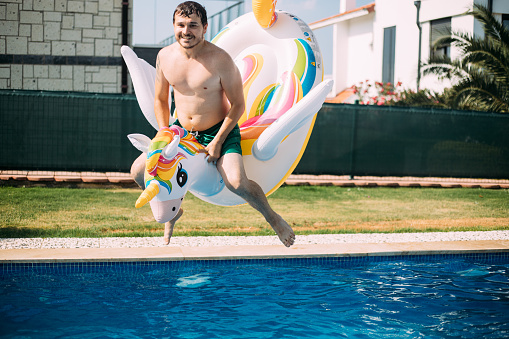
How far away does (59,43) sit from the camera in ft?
43.4

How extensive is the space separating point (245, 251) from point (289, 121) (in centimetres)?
371

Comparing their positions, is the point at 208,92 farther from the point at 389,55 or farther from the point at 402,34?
the point at 389,55

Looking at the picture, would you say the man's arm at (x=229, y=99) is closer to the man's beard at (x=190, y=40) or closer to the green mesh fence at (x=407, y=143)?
the man's beard at (x=190, y=40)

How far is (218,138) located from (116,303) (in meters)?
2.77

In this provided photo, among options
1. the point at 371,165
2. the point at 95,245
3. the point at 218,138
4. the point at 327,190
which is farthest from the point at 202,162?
the point at 371,165

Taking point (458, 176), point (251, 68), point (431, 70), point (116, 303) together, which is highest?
point (431, 70)

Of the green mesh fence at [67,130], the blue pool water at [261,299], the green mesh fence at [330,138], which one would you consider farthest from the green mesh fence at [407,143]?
the blue pool water at [261,299]

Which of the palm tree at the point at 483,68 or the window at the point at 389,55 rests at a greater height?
the window at the point at 389,55

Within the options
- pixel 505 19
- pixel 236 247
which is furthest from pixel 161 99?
pixel 505 19

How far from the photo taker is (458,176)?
1509cm

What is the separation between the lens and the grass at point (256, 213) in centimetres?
860

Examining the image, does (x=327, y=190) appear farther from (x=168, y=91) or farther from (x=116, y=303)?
(x=168, y=91)

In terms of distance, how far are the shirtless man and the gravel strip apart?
12.6 ft

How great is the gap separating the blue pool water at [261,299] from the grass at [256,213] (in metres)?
1.45
